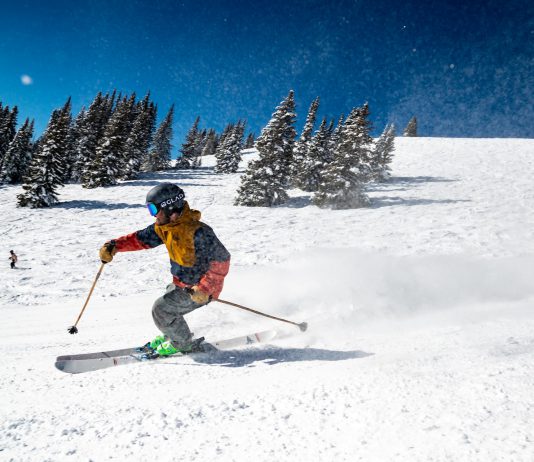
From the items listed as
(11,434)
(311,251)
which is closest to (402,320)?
(11,434)

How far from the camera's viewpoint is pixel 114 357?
177 inches

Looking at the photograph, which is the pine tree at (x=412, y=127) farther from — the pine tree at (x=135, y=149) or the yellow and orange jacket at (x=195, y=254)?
the yellow and orange jacket at (x=195, y=254)

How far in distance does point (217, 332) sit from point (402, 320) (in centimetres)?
283

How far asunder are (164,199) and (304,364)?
2469mm

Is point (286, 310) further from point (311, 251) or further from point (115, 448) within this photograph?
point (311, 251)

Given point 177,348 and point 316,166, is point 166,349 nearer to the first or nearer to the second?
point 177,348

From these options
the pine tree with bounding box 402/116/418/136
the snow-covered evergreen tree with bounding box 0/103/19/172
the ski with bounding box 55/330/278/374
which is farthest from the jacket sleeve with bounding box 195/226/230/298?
the pine tree with bounding box 402/116/418/136

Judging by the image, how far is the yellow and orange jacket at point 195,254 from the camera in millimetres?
4332

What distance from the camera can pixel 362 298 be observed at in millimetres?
6508

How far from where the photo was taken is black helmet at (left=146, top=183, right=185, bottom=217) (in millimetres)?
4301

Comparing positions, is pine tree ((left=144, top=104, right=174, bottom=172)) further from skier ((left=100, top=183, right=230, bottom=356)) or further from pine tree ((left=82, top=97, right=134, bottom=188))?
skier ((left=100, top=183, right=230, bottom=356))

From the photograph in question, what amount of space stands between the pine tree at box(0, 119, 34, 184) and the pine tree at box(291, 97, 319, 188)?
39746 mm

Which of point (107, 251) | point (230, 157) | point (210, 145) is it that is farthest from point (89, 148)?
point (210, 145)

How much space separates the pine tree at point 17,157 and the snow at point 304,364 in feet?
155
